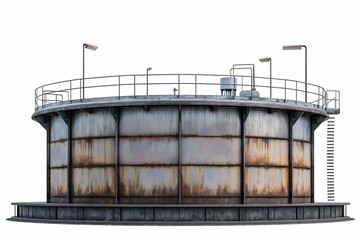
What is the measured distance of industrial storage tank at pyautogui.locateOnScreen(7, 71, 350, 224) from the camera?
1270 inches

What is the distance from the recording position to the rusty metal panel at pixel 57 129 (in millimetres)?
36219

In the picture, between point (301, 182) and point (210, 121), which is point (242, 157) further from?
point (301, 182)

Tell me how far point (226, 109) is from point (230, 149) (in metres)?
1.77

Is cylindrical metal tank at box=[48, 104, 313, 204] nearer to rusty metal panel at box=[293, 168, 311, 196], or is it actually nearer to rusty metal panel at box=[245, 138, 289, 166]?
rusty metal panel at box=[245, 138, 289, 166]

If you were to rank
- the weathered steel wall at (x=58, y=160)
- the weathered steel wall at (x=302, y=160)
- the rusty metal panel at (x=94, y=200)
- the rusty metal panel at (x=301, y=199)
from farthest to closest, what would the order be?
the weathered steel wall at (x=58, y=160), the weathered steel wall at (x=302, y=160), the rusty metal panel at (x=301, y=199), the rusty metal panel at (x=94, y=200)

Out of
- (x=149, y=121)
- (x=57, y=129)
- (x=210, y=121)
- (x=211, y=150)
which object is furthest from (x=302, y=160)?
(x=57, y=129)

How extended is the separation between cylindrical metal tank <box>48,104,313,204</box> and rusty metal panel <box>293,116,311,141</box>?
1.11 m

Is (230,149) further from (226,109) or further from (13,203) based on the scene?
(13,203)

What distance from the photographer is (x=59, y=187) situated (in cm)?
3653

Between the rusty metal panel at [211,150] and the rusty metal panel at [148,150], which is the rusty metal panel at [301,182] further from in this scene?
the rusty metal panel at [148,150]

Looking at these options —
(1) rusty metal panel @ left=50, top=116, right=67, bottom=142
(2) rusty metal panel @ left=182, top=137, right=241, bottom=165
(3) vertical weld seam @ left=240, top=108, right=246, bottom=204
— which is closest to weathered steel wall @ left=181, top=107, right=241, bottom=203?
(2) rusty metal panel @ left=182, top=137, right=241, bottom=165

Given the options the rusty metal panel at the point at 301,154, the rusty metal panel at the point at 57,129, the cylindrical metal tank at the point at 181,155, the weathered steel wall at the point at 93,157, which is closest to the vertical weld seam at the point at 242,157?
the cylindrical metal tank at the point at 181,155

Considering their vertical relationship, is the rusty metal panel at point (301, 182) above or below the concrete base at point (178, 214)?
above

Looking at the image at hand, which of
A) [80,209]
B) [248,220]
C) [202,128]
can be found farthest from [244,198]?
[80,209]
